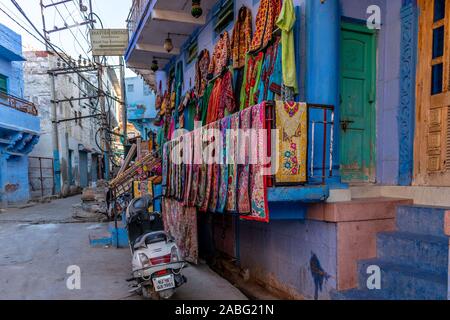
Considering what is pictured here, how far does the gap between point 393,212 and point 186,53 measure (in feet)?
21.9

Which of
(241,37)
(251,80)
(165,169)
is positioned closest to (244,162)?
(251,80)

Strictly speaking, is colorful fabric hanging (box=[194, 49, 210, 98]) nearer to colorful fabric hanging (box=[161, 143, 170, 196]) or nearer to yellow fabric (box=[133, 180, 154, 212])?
colorful fabric hanging (box=[161, 143, 170, 196])

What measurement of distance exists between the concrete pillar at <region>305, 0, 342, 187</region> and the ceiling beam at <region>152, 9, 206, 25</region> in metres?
3.79

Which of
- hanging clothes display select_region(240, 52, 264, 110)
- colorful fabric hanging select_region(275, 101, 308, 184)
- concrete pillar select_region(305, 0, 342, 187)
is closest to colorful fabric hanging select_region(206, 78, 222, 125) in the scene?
hanging clothes display select_region(240, 52, 264, 110)

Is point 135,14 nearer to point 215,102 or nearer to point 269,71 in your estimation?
point 215,102

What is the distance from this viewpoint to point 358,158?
14.4ft

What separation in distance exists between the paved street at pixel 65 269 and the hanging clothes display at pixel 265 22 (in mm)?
3575

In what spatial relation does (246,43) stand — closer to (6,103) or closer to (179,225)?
(179,225)

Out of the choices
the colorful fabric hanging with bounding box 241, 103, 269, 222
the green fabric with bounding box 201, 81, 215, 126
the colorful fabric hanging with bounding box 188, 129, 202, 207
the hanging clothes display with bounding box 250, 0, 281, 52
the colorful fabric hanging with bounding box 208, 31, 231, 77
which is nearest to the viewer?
the colorful fabric hanging with bounding box 241, 103, 269, 222

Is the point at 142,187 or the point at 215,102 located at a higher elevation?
the point at 215,102

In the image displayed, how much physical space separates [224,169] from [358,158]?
6.41 ft

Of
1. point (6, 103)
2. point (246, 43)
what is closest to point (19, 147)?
point (6, 103)

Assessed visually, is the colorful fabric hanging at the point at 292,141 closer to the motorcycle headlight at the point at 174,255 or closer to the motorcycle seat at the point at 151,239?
the motorcycle headlight at the point at 174,255

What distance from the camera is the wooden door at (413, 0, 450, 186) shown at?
351 cm
